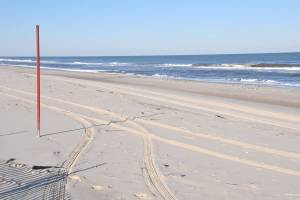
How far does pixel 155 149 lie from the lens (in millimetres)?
6691

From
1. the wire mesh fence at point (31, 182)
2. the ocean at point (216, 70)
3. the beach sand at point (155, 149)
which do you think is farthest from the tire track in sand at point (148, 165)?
the ocean at point (216, 70)

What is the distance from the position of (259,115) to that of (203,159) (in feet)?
20.0

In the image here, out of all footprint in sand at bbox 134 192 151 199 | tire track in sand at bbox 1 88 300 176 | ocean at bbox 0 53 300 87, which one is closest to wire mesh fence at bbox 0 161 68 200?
footprint in sand at bbox 134 192 151 199

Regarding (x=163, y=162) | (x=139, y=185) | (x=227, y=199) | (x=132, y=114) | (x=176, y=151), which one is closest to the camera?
(x=227, y=199)

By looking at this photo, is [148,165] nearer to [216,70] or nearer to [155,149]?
[155,149]

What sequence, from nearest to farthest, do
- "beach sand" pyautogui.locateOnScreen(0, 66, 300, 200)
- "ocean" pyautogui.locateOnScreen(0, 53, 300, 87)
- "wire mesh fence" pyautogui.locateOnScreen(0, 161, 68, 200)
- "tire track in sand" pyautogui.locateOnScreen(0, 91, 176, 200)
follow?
"wire mesh fence" pyautogui.locateOnScreen(0, 161, 68, 200) < "tire track in sand" pyautogui.locateOnScreen(0, 91, 176, 200) < "beach sand" pyautogui.locateOnScreen(0, 66, 300, 200) < "ocean" pyautogui.locateOnScreen(0, 53, 300, 87)

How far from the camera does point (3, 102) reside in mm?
11305

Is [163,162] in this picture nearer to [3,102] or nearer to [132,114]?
[132,114]

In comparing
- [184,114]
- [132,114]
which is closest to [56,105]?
[132,114]

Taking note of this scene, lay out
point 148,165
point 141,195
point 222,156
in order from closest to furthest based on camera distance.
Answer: point 141,195, point 148,165, point 222,156

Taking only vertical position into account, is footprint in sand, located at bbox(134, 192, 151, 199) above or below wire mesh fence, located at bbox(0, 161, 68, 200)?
below

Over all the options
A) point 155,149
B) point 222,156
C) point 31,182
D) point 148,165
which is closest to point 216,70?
point 155,149

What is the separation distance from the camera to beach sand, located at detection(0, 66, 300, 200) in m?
4.78

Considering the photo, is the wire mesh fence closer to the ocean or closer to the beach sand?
the beach sand
